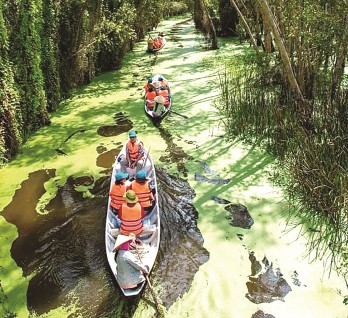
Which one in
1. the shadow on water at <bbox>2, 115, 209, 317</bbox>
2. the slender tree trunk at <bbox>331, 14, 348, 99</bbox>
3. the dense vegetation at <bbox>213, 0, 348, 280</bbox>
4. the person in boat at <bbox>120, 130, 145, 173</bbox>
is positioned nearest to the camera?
the shadow on water at <bbox>2, 115, 209, 317</bbox>

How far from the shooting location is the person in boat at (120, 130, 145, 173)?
7.46 meters

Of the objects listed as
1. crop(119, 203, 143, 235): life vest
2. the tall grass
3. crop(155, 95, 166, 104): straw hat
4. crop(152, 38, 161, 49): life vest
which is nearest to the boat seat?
crop(119, 203, 143, 235): life vest

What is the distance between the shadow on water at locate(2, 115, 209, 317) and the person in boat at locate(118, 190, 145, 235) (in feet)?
1.86

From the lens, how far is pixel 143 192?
20.3ft

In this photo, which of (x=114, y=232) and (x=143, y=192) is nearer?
(x=114, y=232)

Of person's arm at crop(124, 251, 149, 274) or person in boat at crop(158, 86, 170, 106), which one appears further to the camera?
person in boat at crop(158, 86, 170, 106)

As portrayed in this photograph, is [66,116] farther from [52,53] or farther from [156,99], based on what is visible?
[156,99]

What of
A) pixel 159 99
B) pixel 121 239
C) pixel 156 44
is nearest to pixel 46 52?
pixel 159 99

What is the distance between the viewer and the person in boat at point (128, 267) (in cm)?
480

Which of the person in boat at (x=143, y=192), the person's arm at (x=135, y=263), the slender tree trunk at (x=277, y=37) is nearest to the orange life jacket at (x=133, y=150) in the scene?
the person in boat at (x=143, y=192)

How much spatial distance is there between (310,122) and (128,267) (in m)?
5.09

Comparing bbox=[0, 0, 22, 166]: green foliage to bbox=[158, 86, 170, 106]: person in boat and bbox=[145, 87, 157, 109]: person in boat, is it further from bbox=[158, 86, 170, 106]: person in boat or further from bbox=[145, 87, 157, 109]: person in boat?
bbox=[158, 86, 170, 106]: person in boat

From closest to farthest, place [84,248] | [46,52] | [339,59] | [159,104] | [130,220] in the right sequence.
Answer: [130,220]
[84,248]
[339,59]
[46,52]
[159,104]

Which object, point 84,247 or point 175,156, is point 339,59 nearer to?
point 175,156
